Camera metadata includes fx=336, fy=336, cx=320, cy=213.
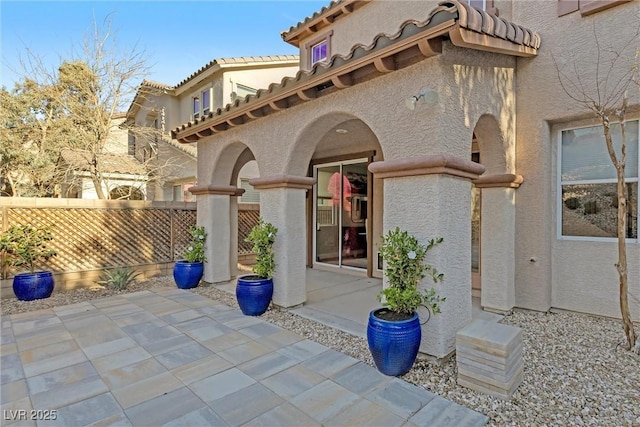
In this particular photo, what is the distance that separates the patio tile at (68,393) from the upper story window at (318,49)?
10804mm

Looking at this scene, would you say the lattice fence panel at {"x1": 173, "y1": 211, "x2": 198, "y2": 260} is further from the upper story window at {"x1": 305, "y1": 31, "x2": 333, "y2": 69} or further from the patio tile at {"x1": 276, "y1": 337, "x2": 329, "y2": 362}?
the patio tile at {"x1": 276, "y1": 337, "x2": 329, "y2": 362}

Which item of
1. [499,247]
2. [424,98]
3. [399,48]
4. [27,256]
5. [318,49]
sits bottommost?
[27,256]

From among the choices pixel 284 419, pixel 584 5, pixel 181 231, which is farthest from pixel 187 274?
pixel 584 5

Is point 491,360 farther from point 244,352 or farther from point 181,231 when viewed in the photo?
point 181,231

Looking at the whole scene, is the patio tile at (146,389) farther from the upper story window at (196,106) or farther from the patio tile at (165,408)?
the upper story window at (196,106)

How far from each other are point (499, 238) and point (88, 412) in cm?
695

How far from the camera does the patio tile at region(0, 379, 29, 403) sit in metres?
3.90

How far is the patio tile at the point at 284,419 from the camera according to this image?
3.42 m

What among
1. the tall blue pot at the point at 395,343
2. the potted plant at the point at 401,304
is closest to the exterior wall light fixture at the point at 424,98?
the potted plant at the point at 401,304

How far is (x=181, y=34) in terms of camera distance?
438 inches

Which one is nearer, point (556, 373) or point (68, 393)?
point (68, 393)

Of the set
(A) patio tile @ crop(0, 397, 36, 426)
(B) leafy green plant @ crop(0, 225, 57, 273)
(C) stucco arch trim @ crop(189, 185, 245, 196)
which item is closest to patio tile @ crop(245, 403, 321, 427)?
(A) patio tile @ crop(0, 397, 36, 426)

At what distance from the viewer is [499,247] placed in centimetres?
662

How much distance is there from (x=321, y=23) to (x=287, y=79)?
6648mm
